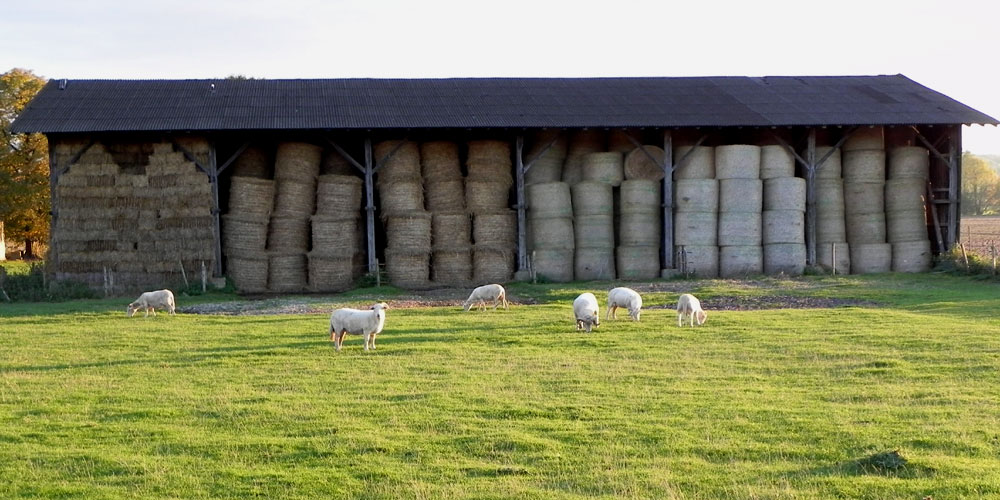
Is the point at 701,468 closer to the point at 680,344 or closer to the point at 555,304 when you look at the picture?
the point at 680,344

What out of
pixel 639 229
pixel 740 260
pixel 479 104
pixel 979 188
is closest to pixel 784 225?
pixel 740 260

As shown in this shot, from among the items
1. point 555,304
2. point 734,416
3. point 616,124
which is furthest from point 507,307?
point 734,416

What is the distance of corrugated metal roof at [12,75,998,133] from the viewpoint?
97.9 ft

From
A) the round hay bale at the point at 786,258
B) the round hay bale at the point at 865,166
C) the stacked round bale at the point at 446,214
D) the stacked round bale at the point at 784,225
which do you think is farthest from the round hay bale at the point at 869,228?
the stacked round bale at the point at 446,214

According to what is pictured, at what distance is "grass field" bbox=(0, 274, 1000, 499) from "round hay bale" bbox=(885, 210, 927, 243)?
48.3 feet

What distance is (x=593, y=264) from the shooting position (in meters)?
31.5

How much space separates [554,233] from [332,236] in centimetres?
701

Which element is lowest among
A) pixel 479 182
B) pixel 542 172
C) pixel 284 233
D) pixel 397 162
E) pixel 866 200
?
pixel 284 233

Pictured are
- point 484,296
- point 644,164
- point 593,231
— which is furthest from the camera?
point 644,164

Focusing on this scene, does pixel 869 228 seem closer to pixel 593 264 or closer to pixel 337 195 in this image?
pixel 593 264

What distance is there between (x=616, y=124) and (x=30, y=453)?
939 inches

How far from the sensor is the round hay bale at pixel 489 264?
30875 millimetres

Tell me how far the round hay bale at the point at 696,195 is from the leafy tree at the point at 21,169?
1159 inches

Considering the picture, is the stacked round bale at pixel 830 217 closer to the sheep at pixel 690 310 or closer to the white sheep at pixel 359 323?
the sheep at pixel 690 310
